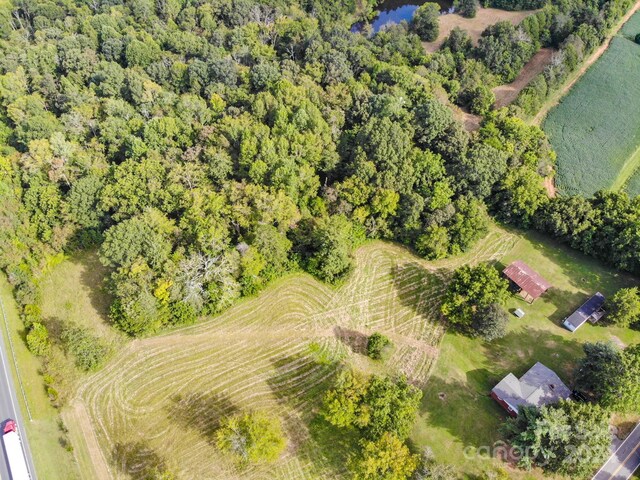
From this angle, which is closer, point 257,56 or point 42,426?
point 42,426

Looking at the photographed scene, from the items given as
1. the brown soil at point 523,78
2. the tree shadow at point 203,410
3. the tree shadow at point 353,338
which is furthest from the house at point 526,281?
the brown soil at point 523,78

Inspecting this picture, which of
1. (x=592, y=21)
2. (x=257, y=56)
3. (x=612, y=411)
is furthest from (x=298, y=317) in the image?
(x=592, y=21)

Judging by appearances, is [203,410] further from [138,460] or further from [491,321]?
[491,321]

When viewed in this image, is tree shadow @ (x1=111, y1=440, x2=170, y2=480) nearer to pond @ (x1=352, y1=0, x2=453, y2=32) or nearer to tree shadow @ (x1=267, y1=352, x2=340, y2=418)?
tree shadow @ (x1=267, y1=352, x2=340, y2=418)

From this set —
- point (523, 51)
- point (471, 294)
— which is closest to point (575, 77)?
Answer: point (523, 51)

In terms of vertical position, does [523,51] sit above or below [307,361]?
Answer: above

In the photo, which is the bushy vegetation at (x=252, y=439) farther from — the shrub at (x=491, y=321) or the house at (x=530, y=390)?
the shrub at (x=491, y=321)

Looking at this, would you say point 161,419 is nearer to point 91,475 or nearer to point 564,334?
point 91,475
